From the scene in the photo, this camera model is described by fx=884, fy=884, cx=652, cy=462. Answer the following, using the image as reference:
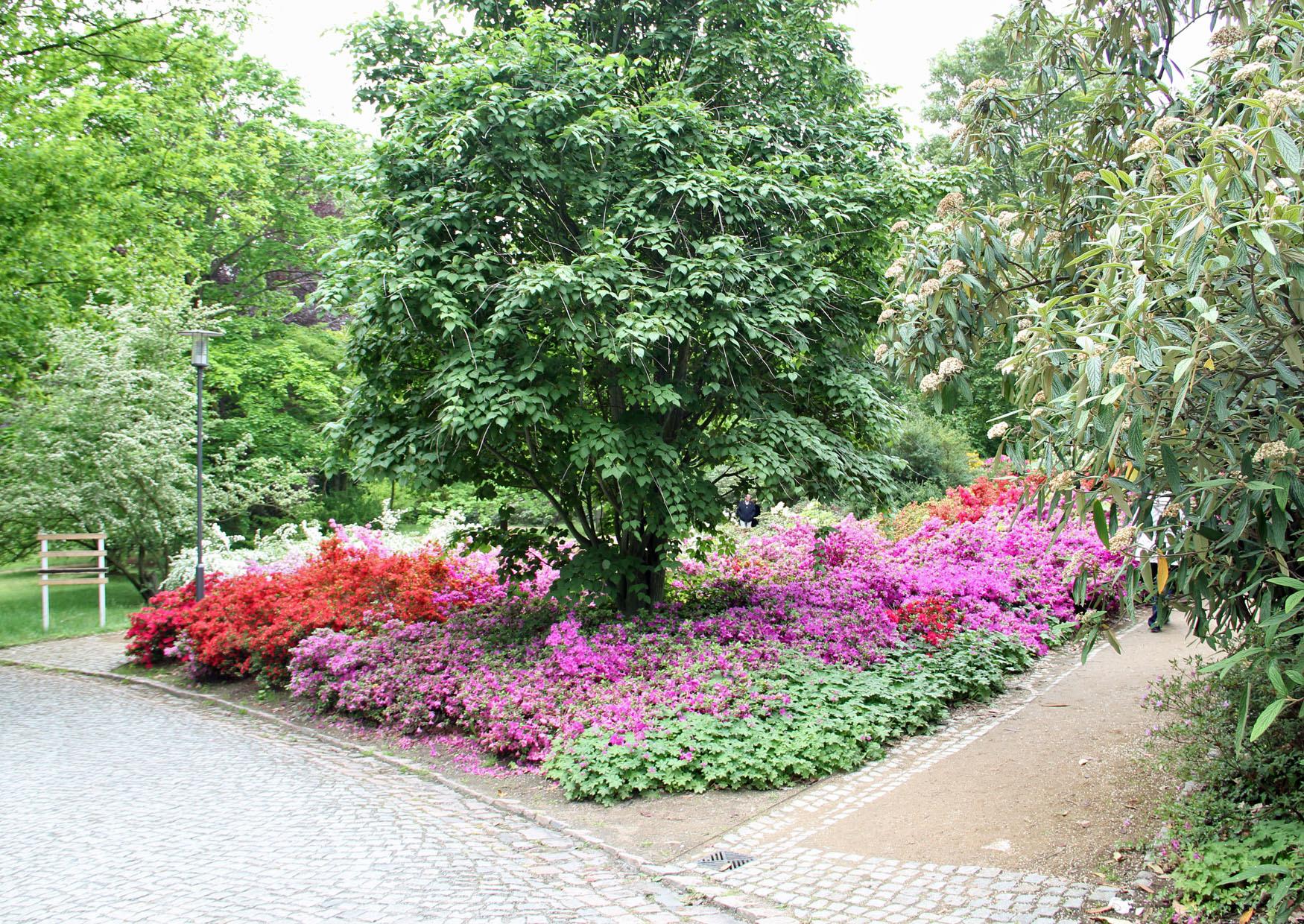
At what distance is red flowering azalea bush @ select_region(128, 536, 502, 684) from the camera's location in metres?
9.19

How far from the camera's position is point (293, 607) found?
374 inches

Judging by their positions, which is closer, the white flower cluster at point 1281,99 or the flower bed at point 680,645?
the white flower cluster at point 1281,99

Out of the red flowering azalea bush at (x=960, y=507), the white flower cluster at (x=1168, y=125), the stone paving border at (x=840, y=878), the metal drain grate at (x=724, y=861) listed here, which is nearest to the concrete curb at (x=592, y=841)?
the stone paving border at (x=840, y=878)

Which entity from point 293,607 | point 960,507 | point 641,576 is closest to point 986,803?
point 641,576

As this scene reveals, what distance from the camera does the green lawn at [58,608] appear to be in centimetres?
1380

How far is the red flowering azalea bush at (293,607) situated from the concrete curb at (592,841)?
2.01 feet

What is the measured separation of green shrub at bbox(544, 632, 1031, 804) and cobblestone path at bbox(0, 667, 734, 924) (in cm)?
62

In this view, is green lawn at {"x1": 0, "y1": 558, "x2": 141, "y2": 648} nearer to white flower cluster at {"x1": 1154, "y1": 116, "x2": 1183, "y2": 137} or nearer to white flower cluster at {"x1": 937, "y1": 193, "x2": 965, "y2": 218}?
white flower cluster at {"x1": 937, "y1": 193, "x2": 965, "y2": 218}

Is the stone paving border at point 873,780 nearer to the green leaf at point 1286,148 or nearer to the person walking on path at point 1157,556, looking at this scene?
the person walking on path at point 1157,556

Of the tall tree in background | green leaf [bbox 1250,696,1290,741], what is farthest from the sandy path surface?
the tall tree in background

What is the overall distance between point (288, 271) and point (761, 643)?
20439 millimetres

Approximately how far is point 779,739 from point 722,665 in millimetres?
935

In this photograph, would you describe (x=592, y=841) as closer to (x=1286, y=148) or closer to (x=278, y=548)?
(x=1286, y=148)

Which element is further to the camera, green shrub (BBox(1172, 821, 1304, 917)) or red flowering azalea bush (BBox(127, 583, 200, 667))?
red flowering azalea bush (BBox(127, 583, 200, 667))
